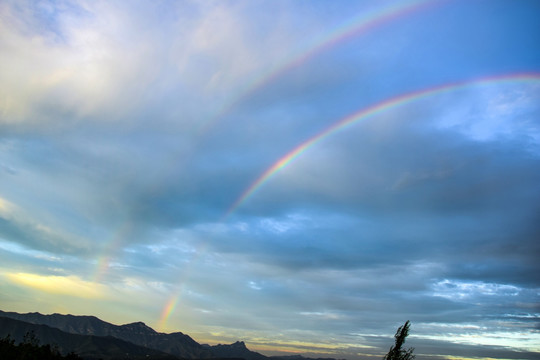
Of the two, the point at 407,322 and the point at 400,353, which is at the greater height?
the point at 407,322

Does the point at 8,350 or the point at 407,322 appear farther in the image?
the point at 8,350

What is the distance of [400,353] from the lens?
187 ft

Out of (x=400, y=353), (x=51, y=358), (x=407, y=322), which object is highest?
(x=407, y=322)

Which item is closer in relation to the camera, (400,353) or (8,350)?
(400,353)

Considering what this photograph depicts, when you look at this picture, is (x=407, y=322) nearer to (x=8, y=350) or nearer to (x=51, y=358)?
(x=51, y=358)

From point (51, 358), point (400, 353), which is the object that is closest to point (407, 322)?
point (400, 353)

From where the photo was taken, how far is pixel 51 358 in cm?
17088

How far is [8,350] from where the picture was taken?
174m

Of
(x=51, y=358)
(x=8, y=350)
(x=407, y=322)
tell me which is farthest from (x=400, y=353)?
(x=8, y=350)

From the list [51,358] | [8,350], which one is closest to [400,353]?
[51,358]

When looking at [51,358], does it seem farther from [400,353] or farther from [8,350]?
[400,353]

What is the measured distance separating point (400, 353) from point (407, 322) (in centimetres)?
488

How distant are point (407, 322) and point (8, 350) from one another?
19044cm

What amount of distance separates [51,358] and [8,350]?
71.2 ft
